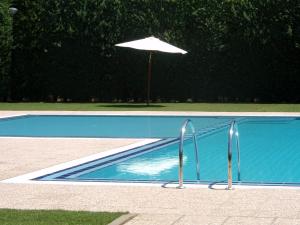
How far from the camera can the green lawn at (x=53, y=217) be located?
584 cm

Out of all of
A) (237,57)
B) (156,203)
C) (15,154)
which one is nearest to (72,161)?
(15,154)

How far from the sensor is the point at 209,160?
11.6 metres

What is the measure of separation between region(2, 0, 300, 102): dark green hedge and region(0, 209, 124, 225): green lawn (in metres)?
20.7

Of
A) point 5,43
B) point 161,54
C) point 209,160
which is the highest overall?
point 5,43

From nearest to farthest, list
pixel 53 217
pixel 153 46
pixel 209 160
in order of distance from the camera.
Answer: pixel 53 217 < pixel 209 160 < pixel 153 46

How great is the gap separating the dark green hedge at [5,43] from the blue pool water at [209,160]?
1251cm

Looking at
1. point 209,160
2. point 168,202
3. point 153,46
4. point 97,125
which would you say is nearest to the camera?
point 168,202

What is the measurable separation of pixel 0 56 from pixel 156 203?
22041 millimetres

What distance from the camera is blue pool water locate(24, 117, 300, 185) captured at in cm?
935

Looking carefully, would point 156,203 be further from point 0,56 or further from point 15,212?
point 0,56

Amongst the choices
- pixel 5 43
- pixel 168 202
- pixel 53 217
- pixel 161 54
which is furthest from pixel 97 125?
pixel 53 217

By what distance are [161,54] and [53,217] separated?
70.9 feet

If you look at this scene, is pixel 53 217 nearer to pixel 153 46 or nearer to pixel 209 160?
pixel 209 160

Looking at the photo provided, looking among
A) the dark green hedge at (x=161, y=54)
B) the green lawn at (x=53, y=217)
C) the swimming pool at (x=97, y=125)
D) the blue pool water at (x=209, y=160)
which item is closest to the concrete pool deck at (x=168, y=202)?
the green lawn at (x=53, y=217)
